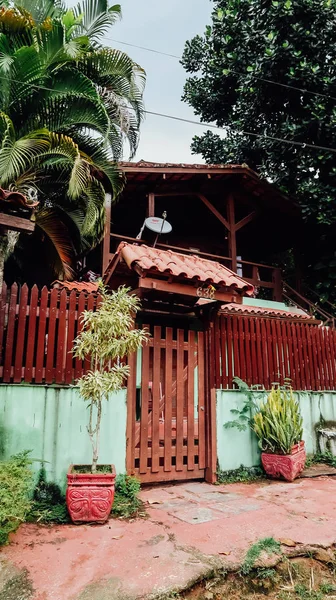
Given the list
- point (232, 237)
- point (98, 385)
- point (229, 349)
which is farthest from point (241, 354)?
point (232, 237)

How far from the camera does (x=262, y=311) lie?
9.84m

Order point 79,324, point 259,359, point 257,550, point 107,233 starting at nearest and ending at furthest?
point 257,550, point 79,324, point 259,359, point 107,233

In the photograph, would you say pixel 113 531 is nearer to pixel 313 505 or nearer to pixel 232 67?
pixel 313 505

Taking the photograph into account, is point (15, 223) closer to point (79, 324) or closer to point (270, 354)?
point (79, 324)

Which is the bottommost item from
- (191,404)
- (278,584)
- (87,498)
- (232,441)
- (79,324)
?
(278,584)

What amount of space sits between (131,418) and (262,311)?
603 cm

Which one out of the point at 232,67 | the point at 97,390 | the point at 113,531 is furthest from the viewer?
the point at 232,67

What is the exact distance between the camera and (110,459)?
14.1ft

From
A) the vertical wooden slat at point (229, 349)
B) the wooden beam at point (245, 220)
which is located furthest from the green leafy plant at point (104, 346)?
the wooden beam at point (245, 220)

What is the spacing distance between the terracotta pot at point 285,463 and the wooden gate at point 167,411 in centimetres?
89

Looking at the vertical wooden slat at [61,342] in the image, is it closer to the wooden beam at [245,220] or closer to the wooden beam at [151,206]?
the wooden beam at [151,206]

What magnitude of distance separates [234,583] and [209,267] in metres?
3.72

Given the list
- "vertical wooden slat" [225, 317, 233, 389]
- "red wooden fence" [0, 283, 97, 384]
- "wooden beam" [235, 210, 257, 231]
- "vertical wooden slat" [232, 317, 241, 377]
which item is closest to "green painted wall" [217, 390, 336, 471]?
"vertical wooden slat" [225, 317, 233, 389]

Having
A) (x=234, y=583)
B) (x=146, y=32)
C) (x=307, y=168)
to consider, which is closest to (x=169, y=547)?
(x=234, y=583)
